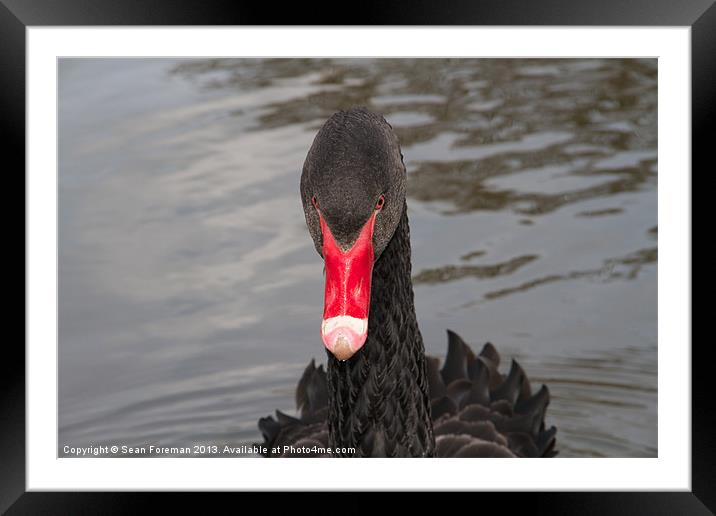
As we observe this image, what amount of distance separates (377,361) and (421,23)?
3.92 feet

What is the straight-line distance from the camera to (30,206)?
2.53m

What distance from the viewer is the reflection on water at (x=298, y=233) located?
15.9ft

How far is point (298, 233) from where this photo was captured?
19.3ft

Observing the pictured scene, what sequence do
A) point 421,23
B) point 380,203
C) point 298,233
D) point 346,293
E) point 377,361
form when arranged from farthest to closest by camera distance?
point 298,233, point 377,361, point 380,203, point 346,293, point 421,23

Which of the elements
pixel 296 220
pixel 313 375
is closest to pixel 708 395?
pixel 313 375

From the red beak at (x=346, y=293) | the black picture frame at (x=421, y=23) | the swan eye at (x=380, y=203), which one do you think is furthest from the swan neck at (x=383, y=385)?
the black picture frame at (x=421, y=23)

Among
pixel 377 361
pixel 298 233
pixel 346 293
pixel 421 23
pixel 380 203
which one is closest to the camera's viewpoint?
pixel 421 23

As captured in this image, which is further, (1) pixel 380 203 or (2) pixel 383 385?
(2) pixel 383 385

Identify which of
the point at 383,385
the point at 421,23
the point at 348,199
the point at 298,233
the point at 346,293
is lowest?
the point at 383,385

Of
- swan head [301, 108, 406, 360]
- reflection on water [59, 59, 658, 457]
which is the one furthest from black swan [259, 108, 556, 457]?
reflection on water [59, 59, 658, 457]

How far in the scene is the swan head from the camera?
2654mm

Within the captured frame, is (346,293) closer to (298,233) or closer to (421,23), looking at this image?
(421,23)

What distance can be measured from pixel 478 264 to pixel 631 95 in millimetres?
1694

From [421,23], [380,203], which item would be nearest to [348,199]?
[380,203]
